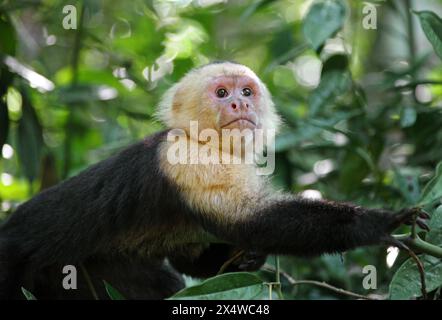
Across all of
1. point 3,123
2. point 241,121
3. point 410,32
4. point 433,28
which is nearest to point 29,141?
point 3,123

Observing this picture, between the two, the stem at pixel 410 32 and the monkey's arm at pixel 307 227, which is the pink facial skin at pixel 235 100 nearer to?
the monkey's arm at pixel 307 227

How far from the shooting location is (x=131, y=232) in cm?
376

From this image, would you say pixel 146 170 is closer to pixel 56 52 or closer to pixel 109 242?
pixel 109 242

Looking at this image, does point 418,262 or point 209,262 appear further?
point 209,262

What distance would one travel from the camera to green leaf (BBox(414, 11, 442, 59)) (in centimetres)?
367

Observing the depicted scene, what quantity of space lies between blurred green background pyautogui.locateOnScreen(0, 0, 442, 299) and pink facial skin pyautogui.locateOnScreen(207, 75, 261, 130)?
56 cm

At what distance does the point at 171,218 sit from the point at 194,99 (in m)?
0.74

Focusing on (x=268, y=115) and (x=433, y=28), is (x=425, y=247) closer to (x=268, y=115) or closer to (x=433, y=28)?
(x=433, y=28)

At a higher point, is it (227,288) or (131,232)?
(131,232)

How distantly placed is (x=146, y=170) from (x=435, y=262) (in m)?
1.51

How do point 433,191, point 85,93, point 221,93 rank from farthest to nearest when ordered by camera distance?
point 85,93, point 221,93, point 433,191

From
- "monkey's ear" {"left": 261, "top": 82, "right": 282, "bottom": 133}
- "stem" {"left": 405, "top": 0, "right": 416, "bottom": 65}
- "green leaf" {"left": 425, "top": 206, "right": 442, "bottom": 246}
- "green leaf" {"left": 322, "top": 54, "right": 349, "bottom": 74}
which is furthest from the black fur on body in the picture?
"stem" {"left": 405, "top": 0, "right": 416, "bottom": 65}

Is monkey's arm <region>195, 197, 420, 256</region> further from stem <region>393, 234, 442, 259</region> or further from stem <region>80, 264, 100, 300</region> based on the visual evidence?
stem <region>80, 264, 100, 300</region>
